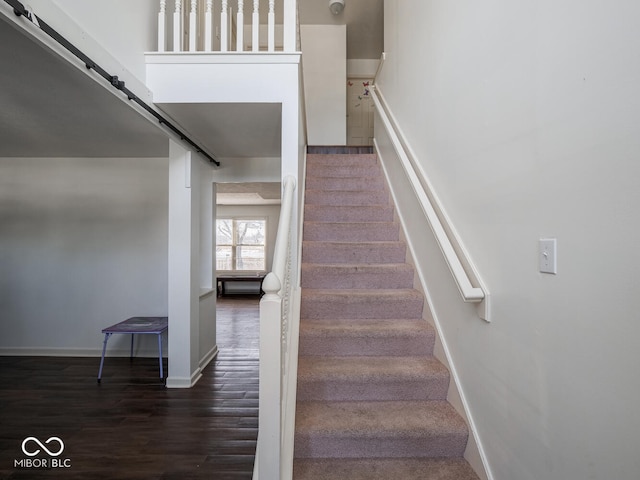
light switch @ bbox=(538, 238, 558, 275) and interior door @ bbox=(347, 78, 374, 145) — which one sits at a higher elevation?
interior door @ bbox=(347, 78, 374, 145)

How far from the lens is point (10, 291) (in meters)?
4.03

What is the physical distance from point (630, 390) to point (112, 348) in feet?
15.1

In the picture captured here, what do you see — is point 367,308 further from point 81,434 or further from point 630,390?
point 81,434

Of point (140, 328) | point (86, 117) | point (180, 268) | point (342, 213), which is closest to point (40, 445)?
point (140, 328)

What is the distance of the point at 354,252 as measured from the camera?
2.68 m

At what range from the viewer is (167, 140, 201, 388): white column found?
318 centimetres

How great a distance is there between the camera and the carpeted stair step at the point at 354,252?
2.66 m

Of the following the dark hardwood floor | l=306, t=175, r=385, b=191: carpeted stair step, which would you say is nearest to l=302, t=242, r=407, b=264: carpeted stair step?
l=306, t=175, r=385, b=191: carpeted stair step

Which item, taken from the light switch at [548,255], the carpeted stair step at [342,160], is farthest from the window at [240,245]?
the light switch at [548,255]

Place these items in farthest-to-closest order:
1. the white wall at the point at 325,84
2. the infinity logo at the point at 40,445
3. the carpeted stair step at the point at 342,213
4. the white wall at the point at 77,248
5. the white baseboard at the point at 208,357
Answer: the white wall at the point at 325,84, the white wall at the point at 77,248, the white baseboard at the point at 208,357, the carpeted stair step at the point at 342,213, the infinity logo at the point at 40,445

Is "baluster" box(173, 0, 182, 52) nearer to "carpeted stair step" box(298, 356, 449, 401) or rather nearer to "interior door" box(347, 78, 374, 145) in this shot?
"carpeted stair step" box(298, 356, 449, 401)

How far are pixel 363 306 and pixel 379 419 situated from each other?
761 millimetres

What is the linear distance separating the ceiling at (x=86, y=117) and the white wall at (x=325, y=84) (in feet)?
1.66

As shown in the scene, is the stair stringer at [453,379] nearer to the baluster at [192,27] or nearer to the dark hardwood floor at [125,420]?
the dark hardwood floor at [125,420]
